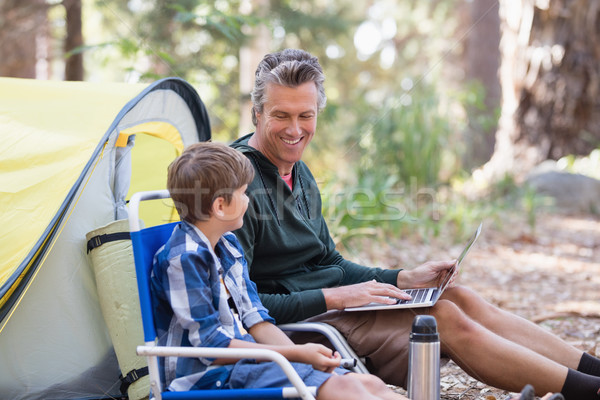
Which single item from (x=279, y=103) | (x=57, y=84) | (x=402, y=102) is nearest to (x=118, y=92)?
(x=57, y=84)

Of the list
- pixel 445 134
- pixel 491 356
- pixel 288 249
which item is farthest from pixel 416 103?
pixel 491 356

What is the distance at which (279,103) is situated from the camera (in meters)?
2.41

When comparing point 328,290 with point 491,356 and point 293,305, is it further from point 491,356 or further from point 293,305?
point 491,356

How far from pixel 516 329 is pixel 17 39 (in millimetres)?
7937

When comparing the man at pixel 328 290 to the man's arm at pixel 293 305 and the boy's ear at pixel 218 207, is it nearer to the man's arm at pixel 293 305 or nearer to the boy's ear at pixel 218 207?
the man's arm at pixel 293 305

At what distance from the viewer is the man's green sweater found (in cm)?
223

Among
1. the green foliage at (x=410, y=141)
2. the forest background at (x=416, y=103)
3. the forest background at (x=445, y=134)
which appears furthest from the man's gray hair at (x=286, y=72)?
the green foliage at (x=410, y=141)

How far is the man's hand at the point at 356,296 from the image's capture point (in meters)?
2.27

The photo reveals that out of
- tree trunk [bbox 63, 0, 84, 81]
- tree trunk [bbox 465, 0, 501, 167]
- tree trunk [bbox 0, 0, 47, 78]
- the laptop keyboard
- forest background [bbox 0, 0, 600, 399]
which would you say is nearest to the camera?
the laptop keyboard

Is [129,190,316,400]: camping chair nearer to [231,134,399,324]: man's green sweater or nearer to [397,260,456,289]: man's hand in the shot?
[231,134,399,324]: man's green sweater

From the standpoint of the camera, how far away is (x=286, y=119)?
7.93 ft

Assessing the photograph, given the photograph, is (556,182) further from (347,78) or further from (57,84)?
(347,78)

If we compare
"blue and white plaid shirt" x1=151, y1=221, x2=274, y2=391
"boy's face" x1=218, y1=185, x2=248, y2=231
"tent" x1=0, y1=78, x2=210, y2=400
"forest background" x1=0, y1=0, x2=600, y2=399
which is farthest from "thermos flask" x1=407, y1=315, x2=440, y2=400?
"forest background" x1=0, y1=0, x2=600, y2=399

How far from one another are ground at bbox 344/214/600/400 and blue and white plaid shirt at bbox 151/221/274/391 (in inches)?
51.5
